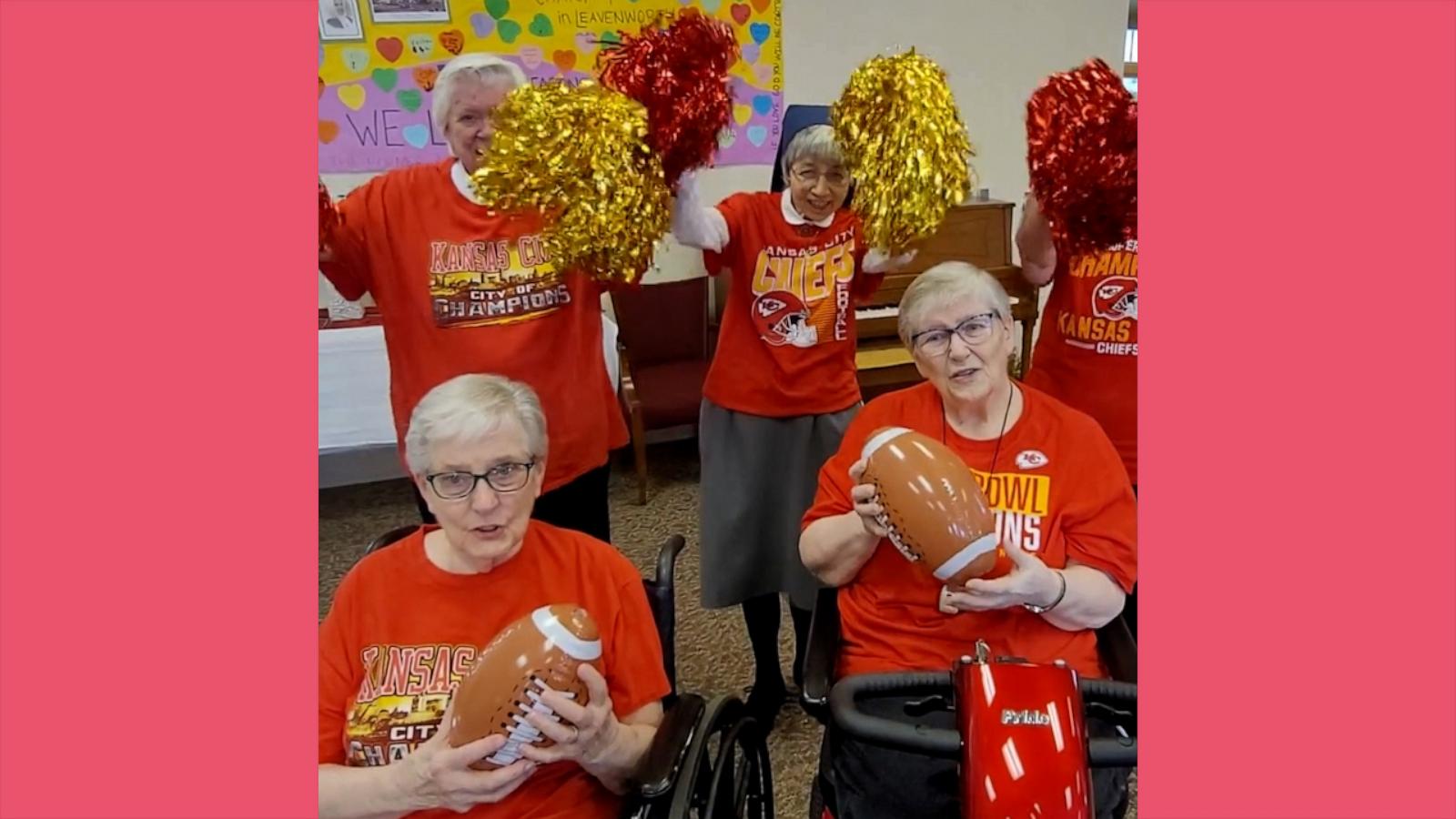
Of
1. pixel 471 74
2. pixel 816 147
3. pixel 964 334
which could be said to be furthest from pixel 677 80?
pixel 964 334

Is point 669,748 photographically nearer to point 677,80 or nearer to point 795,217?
point 677,80

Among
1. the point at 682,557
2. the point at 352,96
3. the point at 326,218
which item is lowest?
the point at 682,557

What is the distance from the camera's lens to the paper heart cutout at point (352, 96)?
3662 millimetres

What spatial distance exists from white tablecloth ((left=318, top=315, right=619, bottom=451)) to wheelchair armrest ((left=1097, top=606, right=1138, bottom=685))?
2223mm

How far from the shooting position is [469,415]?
49.6 inches

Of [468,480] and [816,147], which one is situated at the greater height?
[816,147]

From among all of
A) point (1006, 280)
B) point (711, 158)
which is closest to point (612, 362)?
point (1006, 280)

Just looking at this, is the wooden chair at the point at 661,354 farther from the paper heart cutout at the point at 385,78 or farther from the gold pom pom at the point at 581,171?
the gold pom pom at the point at 581,171

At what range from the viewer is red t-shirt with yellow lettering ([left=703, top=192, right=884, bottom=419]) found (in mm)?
1933

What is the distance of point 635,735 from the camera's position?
49.2 inches

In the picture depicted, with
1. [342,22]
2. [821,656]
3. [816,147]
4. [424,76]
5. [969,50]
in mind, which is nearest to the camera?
[821,656]

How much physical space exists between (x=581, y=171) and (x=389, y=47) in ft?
9.04

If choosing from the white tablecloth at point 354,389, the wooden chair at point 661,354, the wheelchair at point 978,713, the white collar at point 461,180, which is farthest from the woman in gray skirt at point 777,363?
the wooden chair at point 661,354

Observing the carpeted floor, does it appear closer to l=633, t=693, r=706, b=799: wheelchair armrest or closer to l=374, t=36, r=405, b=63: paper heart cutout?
l=633, t=693, r=706, b=799: wheelchair armrest
